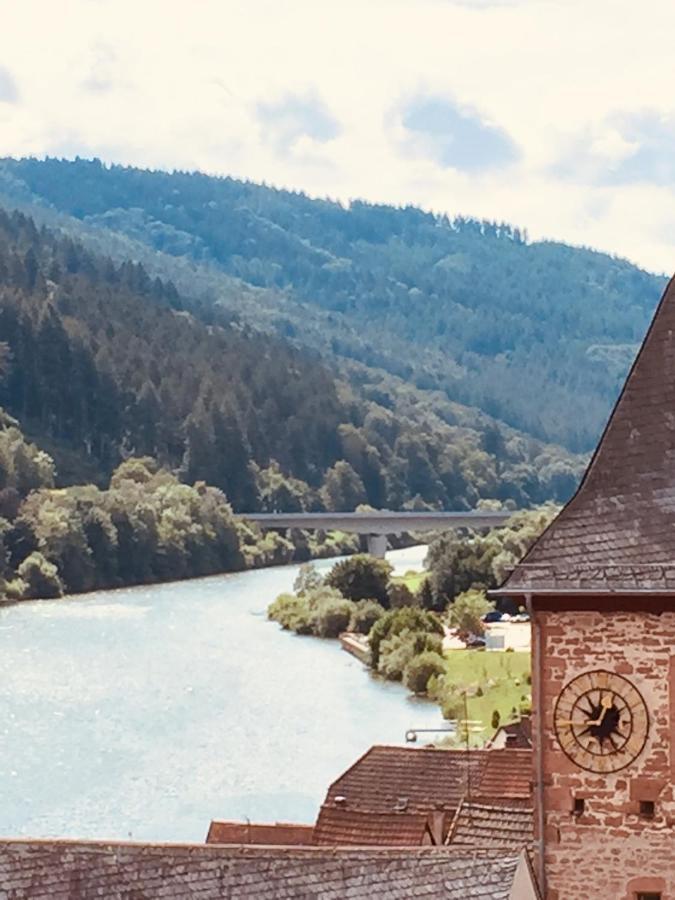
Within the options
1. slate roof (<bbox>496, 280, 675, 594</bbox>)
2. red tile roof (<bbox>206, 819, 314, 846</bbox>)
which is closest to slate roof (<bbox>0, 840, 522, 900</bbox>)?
slate roof (<bbox>496, 280, 675, 594</bbox>)

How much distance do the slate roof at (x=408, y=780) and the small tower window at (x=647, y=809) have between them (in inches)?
454

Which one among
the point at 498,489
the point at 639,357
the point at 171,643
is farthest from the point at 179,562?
the point at 639,357

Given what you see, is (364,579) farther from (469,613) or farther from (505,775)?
(505,775)

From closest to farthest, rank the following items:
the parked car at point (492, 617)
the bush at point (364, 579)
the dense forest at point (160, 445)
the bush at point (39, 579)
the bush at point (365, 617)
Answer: the parked car at point (492, 617) → the bush at point (365, 617) → the bush at point (364, 579) → the bush at point (39, 579) → the dense forest at point (160, 445)

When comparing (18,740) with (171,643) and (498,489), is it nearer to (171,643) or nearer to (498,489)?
(171,643)

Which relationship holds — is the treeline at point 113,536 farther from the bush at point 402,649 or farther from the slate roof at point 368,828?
the slate roof at point 368,828

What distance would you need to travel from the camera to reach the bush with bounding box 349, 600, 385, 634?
248 ft

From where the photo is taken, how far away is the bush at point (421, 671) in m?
57.9

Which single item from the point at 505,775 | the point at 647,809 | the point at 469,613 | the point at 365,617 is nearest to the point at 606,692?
the point at 647,809

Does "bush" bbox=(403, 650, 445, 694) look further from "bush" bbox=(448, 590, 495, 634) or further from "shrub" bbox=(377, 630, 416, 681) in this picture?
"bush" bbox=(448, 590, 495, 634)

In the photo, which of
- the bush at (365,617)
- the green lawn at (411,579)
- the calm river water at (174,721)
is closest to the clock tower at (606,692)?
the calm river water at (174,721)

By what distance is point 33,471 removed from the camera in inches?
4599

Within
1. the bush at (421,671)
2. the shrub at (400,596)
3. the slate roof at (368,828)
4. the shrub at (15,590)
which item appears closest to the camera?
the slate roof at (368,828)

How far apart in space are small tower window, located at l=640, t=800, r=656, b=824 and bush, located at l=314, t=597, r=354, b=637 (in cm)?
6489
